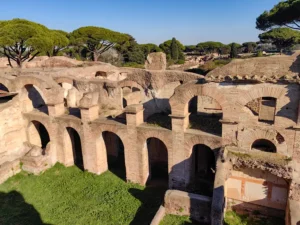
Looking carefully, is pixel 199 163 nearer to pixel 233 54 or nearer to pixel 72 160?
pixel 72 160

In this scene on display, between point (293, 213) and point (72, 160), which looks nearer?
point (293, 213)

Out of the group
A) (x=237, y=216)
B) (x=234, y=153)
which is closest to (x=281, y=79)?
(x=234, y=153)

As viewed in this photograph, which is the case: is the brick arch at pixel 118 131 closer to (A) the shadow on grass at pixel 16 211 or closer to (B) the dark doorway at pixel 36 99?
(A) the shadow on grass at pixel 16 211

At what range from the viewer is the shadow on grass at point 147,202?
9039 mm

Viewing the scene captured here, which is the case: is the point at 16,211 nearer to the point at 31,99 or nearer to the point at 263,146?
the point at 31,99

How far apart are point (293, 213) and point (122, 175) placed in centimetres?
711

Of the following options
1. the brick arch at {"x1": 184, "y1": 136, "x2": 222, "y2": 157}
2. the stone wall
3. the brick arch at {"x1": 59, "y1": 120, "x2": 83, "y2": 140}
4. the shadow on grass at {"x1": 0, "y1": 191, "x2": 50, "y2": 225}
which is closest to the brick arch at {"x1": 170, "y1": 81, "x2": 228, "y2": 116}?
the brick arch at {"x1": 184, "y1": 136, "x2": 222, "y2": 157}

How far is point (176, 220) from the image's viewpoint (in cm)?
854

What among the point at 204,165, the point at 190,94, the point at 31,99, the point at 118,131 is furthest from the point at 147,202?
the point at 31,99

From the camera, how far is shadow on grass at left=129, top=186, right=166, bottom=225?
9.04m

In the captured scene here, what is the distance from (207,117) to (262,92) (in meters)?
3.34

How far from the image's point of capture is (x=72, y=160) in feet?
43.2

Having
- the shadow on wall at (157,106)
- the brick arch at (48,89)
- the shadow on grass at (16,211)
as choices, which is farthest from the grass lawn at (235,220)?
the brick arch at (48,89)

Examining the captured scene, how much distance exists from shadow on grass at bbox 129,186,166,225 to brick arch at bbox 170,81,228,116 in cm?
346
